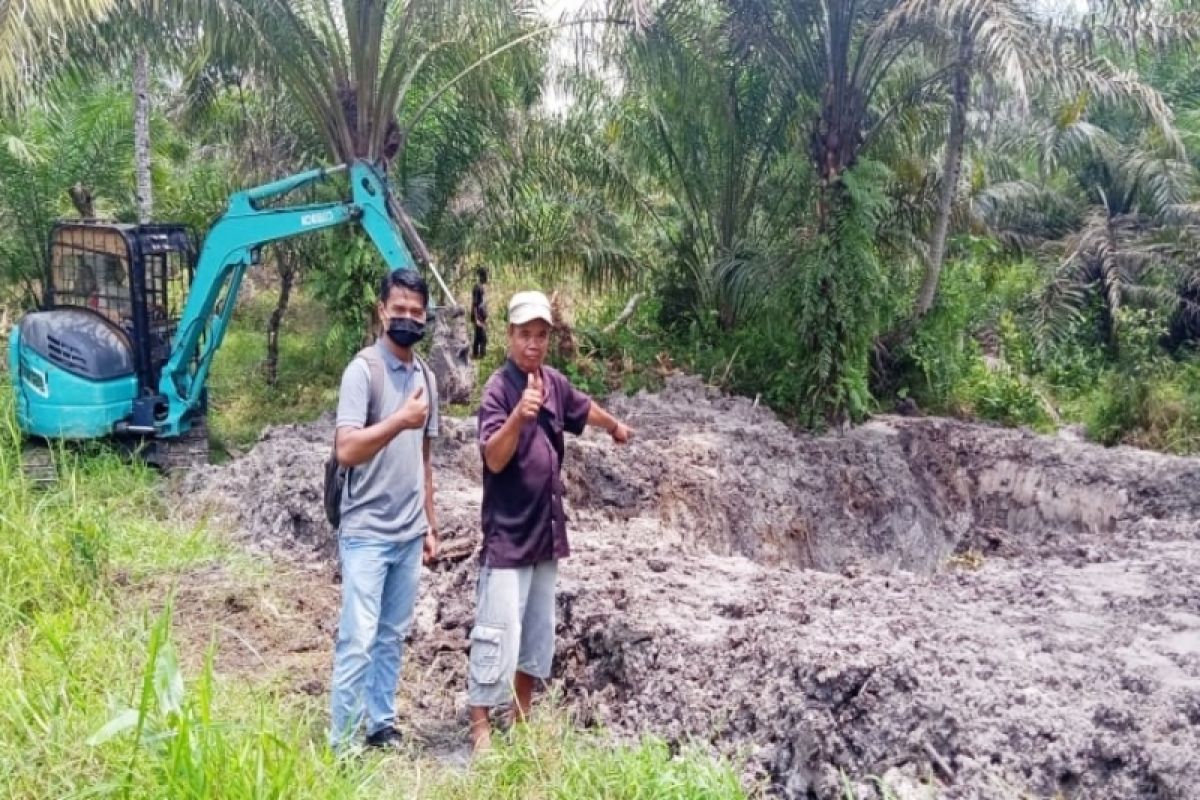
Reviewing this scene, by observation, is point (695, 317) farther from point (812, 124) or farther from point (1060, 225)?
point (1060, 225)

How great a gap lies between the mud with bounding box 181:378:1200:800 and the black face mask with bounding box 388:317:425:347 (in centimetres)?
184

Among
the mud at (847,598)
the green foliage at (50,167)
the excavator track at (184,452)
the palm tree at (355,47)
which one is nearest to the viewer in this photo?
the mud at (847,598)

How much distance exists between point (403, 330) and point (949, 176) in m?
8.79

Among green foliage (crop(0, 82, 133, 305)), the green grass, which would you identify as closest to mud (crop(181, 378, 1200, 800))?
the green grass

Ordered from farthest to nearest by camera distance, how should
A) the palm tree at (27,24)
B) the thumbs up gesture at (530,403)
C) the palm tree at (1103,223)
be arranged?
the palm tree at (1103,223) < the palm tree at (27,24) < the thumbs up gesture at (530,403)

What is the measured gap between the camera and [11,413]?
29.1 ft

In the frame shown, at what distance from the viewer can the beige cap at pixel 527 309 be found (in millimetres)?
4137

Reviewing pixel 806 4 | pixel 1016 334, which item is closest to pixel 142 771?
pixel 806 4

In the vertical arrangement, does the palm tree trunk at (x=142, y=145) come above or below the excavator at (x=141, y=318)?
above

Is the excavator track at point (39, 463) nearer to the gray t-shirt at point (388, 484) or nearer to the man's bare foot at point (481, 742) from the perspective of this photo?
the gray t-shirt at point (388, 484)

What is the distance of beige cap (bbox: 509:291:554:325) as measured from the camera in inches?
163

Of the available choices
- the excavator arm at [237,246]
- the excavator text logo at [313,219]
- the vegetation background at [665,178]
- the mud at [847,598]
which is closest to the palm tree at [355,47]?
the vegetation background at [665,178]

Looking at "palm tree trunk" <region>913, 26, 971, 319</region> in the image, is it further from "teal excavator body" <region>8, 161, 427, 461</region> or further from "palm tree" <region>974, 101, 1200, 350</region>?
"teal excavator body" <region>8, 161, 427, 461</region>

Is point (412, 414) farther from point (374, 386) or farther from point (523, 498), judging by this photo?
point (523, 498)
